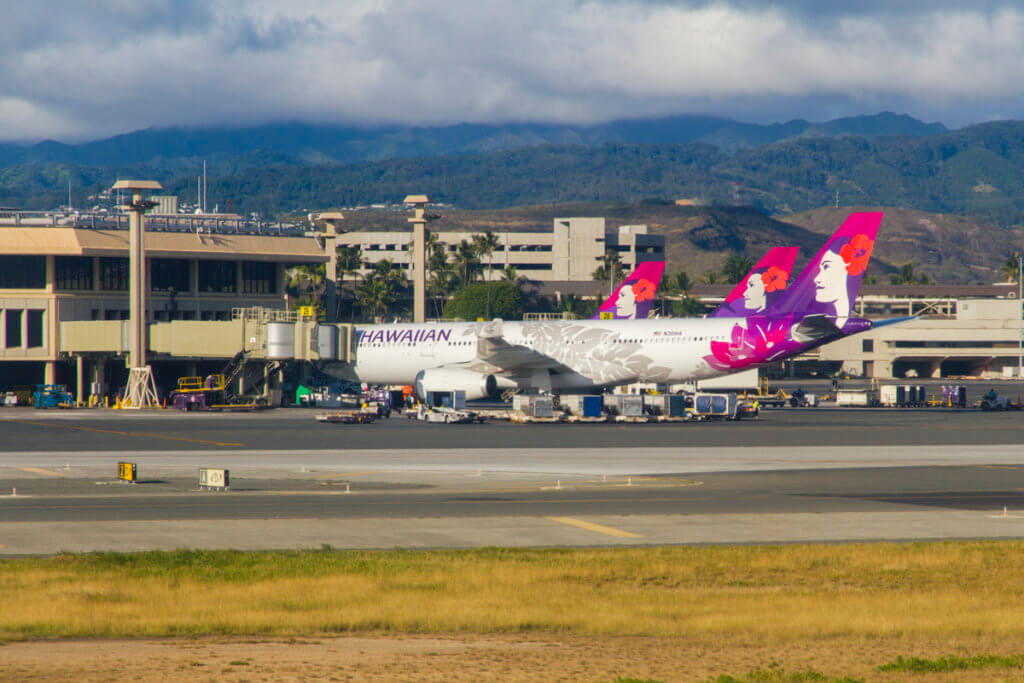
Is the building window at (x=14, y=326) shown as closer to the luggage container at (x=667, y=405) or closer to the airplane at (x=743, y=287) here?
the airplane at (x=743, y=287)

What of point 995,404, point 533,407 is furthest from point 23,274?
point 995,404

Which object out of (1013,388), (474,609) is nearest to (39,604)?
(474,609)

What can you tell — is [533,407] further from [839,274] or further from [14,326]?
[14,326]

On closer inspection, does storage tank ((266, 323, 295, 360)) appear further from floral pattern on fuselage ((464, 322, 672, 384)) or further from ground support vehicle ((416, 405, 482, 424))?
ground support vehicle ((416, 405, 482, 424))

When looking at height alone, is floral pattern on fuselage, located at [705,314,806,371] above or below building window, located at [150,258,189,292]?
below

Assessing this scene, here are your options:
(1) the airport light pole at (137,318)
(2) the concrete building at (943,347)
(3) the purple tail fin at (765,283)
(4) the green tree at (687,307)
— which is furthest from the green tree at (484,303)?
(1) the airport light pole at (137,318)

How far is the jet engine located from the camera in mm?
70188

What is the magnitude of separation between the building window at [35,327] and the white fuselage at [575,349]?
2588cm

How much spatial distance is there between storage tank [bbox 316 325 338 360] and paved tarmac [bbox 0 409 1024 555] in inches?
690

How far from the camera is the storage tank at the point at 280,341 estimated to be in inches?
3125

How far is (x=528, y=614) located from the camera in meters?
18.7

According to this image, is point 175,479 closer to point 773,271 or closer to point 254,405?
point 254,405

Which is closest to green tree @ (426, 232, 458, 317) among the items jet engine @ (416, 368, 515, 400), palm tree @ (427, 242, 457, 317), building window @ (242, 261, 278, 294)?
palm tree @ (427, 242, 457, 317)

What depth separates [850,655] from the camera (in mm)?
16203
